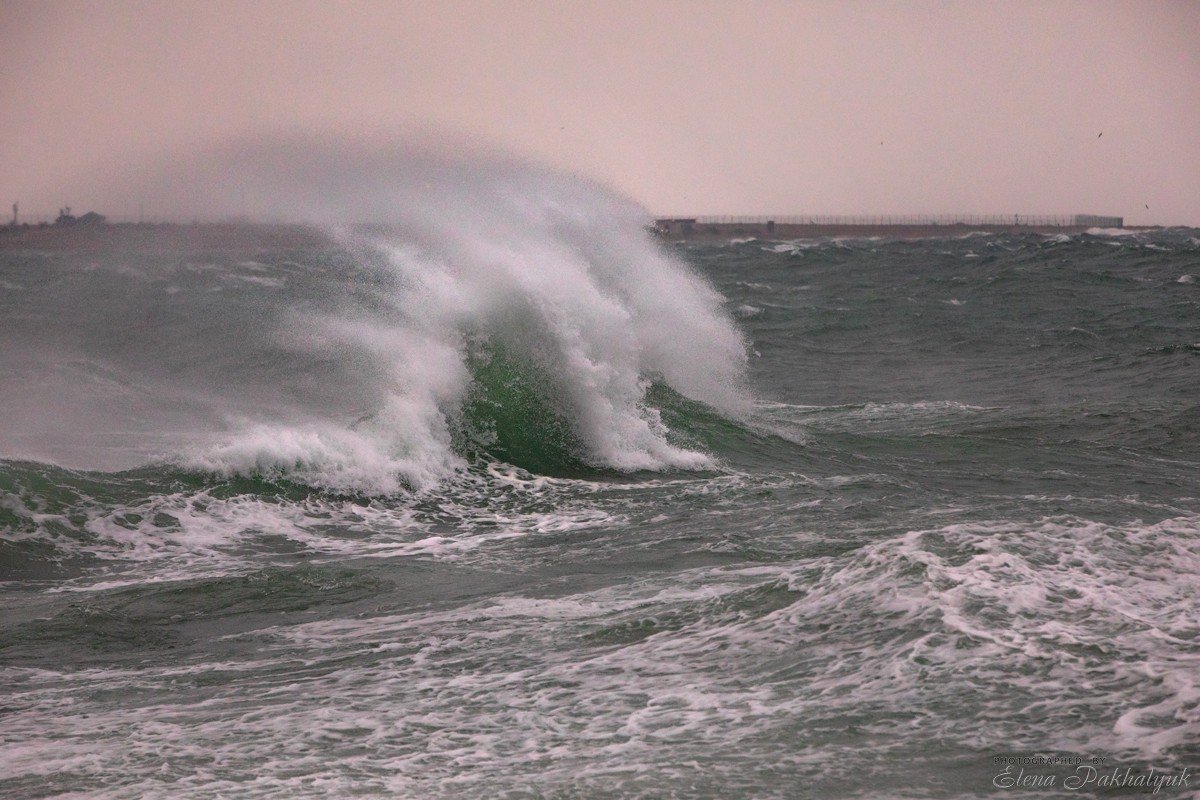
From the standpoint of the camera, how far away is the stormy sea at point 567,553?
550 centimetres

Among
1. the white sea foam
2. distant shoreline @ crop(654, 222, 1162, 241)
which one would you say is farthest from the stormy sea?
distant shoreline @ crop(654, 222, 1162, 241)

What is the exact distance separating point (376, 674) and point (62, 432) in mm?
8375

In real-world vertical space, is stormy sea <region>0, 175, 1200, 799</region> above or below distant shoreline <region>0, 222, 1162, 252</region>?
below

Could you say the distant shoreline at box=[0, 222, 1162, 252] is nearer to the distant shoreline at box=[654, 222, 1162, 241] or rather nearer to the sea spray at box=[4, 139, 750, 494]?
the sea spray at box=[4, 139, 750, 494]

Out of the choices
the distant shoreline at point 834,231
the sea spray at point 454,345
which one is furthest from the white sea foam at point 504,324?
the distant shoreline at point 834,231

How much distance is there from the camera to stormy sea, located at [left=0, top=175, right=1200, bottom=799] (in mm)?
5504

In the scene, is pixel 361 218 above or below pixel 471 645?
above

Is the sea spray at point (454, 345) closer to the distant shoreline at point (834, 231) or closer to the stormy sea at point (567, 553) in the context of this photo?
the stormy sea at point (567, 553)

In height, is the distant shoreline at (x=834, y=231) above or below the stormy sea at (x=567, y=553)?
above

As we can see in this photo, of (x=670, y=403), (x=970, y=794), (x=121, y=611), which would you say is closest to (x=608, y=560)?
(x=121, y=611)

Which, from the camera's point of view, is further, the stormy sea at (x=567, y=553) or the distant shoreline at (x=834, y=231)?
the distant shoreline at (x=834, y=231)

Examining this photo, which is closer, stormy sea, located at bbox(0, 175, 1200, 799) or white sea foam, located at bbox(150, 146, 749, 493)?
stormy sea, located at bbox(0, 175, 1200, 799)

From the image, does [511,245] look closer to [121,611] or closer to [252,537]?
[252,537]

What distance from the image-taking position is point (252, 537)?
9.93 metres
